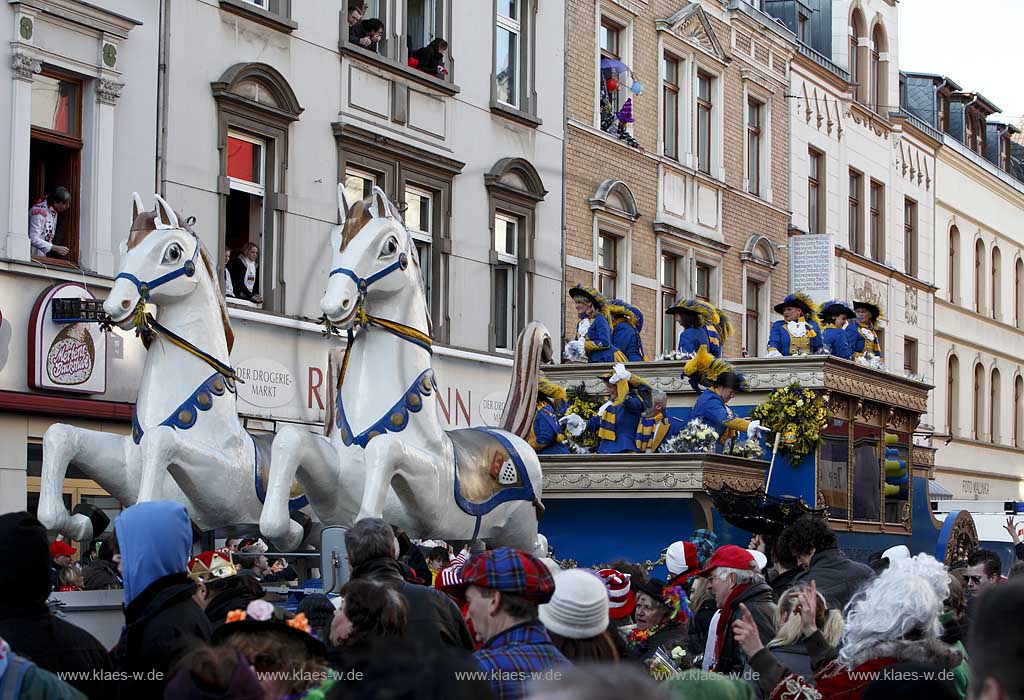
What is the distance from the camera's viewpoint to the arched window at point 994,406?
43.0m

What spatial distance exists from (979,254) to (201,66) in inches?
1148

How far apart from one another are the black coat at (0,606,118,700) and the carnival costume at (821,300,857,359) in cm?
1433

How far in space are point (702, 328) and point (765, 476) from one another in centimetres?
244

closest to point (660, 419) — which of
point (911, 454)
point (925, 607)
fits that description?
point (911, 454)

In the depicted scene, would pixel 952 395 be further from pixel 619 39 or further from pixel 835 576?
pixel 835 576

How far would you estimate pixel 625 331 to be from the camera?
1822 cm

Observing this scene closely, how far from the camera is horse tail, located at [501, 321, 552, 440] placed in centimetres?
1348

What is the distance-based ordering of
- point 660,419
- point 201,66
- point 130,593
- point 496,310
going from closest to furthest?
point 130,593 < point 660,419 < point 201,66 < point 496,310

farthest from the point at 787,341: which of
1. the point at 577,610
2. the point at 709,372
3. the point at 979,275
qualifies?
the point at 979,275

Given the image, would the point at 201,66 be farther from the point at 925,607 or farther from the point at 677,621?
the point at 925,607

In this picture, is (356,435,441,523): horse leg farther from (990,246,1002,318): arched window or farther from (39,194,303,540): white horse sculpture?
(990,246,1002,318): arched window

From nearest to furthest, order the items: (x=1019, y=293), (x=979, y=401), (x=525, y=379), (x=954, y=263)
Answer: (x=525, y=379)
(x=954, y=263)
(x=979, y=401)
(x=1019, y=293)

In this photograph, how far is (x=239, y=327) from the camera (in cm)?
1875

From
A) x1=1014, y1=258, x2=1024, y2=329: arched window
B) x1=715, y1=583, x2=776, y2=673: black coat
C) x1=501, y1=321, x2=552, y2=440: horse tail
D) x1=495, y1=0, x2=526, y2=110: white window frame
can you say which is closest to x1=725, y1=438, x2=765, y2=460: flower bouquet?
x1=501, y1=321, x2=552, y2=440: horse tail
